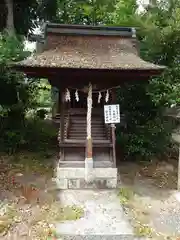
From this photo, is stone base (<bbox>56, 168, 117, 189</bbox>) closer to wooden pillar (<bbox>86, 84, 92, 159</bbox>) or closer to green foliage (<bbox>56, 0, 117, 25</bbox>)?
wooden pillar (<bbox>86, 84, 92, 159</bbox>)

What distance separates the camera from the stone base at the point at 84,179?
7688mm

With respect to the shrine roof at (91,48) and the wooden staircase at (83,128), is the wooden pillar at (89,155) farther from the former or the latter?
the shrine roof at (91,48)

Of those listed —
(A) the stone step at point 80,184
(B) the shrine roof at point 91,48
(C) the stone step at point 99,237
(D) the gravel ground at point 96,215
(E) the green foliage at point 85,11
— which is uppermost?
(E) the green foliage at point 85,11

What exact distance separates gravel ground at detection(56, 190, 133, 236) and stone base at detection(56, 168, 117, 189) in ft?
0.72

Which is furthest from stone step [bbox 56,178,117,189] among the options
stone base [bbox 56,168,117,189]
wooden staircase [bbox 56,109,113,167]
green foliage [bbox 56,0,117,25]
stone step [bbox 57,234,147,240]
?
green foliage [bbox 56,0,117,25]

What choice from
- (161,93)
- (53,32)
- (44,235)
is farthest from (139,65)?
(44,235)

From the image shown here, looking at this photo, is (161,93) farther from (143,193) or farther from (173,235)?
(173,235)

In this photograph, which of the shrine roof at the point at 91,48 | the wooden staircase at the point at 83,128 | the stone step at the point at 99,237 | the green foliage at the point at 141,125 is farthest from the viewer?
the green foliage at the point at 141,125

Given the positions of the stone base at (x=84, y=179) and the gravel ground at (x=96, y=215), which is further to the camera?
the stone base at (x=84, y=179)

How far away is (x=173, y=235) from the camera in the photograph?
5.49 metres

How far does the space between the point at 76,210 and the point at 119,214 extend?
3.17 ft

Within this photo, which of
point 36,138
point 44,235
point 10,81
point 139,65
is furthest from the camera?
point 36,138

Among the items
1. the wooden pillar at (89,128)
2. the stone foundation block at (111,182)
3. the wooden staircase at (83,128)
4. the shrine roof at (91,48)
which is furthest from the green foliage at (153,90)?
the stone foundation block at (111,182)

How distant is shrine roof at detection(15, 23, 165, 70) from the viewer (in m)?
7.13
